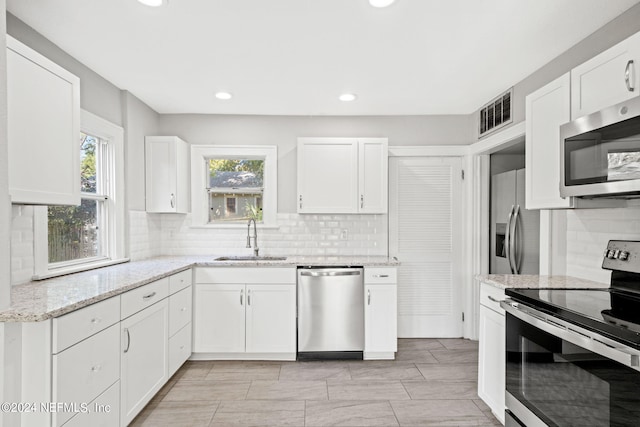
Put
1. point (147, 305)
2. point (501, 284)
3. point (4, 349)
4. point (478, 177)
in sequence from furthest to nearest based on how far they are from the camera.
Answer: point (478, 177)
point (147, 305)
point (501, 284)
point (4, 349)

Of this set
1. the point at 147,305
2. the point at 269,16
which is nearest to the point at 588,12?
the point at 269,16

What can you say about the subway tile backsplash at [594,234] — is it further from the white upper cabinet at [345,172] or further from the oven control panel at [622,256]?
the white upper cabinet at [345,172]

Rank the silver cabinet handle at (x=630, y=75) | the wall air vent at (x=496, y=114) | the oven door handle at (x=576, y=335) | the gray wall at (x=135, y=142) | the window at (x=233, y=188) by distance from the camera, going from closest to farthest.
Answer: the oven door handle at (x=576, y=335)
the silver cabinet handle at (x=630, y=75)
the wall air vent at (x=496, y=114)
the gray wall at (x=135, y=142)
the window at (x=233, y=188)

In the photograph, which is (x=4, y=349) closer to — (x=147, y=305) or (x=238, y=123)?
(x=147, y=305)

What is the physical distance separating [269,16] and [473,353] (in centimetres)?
340

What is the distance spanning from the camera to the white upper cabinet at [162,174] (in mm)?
3732

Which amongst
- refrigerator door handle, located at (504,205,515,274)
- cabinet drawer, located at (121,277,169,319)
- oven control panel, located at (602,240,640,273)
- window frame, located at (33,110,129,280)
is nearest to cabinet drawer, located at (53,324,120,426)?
cabinet drawer, located at (121,277,169,319)

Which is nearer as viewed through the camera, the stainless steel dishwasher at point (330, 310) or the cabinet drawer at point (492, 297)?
the cabinet drawer at point (492, 297)

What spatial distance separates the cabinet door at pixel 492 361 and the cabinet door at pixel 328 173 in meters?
1.75

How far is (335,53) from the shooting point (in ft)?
8.44

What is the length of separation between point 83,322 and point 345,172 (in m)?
2.64

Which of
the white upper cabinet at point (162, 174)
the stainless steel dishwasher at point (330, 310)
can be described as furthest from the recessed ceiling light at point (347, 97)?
the white upper cabinet at point (162, 174)

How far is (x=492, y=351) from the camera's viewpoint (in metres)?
2.37

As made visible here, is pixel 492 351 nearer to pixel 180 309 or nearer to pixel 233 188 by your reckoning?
pixel 180 309
